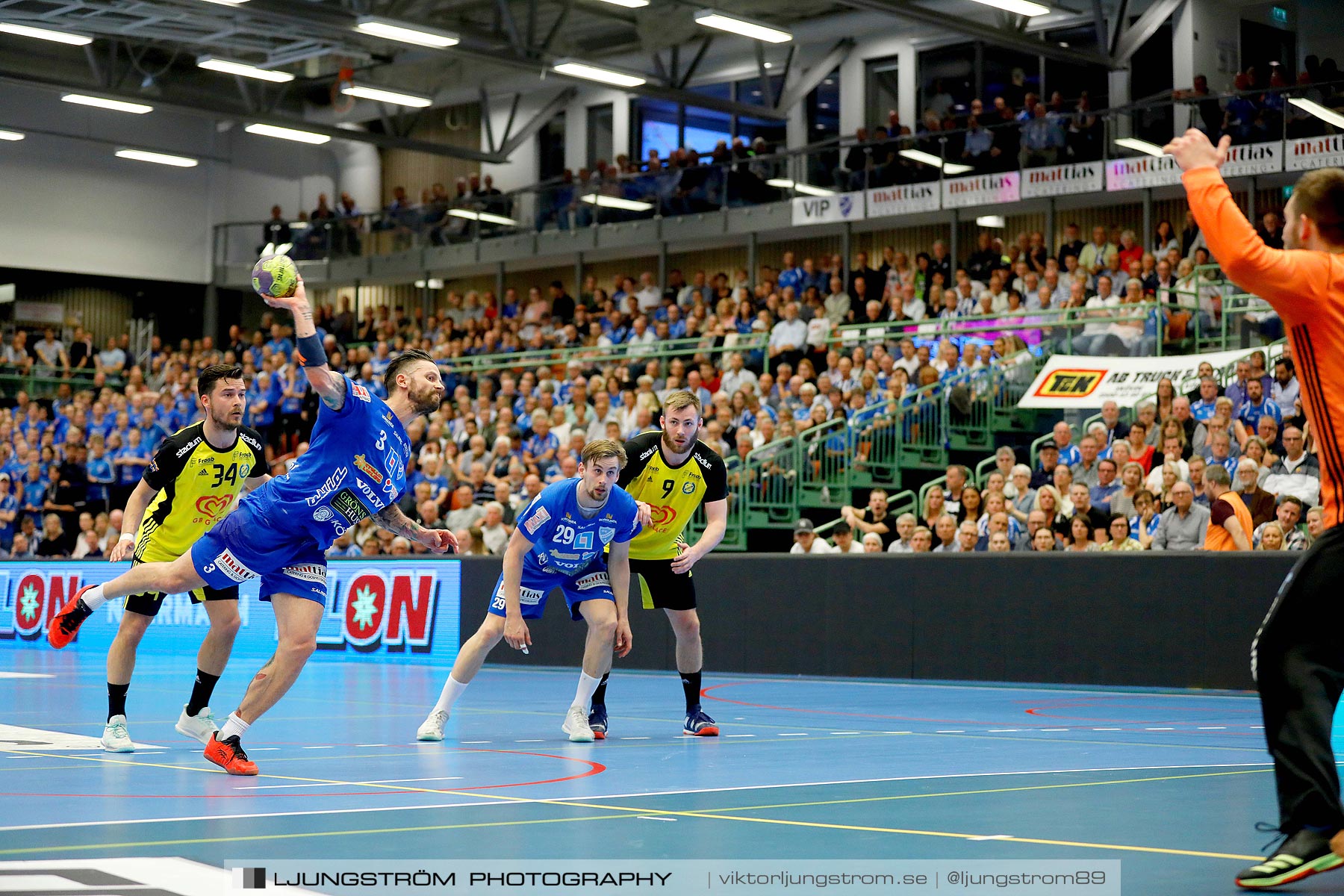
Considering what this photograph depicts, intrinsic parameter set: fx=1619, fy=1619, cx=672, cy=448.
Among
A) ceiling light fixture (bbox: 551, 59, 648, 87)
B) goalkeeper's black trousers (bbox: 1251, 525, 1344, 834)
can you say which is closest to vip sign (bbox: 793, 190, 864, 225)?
ceiling light fixture (bbox: 551, 59, 648, 87)

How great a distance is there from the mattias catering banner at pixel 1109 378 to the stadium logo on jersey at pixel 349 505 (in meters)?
12.2

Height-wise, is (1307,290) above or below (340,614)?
above

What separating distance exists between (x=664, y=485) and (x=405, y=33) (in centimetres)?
1779

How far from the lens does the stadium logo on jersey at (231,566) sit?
27.5ft

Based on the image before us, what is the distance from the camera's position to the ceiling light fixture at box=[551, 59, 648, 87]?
93.9ft

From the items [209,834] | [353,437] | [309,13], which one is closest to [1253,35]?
[309,13]

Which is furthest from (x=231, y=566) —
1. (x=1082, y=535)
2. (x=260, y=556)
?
(x=1082, y=535)

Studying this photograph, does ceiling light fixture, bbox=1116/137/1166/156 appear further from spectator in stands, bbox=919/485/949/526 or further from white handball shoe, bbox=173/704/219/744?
white handball shoe, bbox=173/704/219/744

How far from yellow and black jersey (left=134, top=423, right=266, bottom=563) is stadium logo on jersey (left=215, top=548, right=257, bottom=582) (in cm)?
149

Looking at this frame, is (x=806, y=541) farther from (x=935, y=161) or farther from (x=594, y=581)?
(x=935, y=161)

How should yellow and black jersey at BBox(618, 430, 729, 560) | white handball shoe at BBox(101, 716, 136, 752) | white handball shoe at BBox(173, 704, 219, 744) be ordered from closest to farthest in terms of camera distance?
1. white handball shoe at BBox(101, 716, 136, 752)
2. white handball shoe at BBox(173, 704, 219, 744)
3. yellow and black jersey at BBox(618, 430, 729, 560)

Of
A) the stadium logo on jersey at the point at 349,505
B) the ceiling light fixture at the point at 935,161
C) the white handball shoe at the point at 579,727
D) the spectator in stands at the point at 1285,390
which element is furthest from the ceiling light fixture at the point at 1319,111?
the stadium logo on jersey at the point at 349,505

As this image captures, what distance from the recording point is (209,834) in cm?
582

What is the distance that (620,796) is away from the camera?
7.02 m
